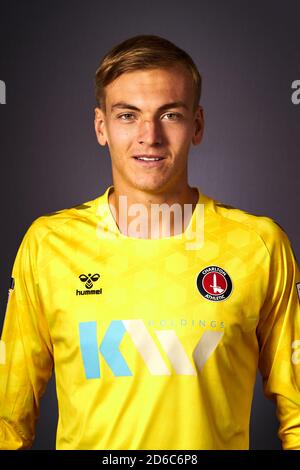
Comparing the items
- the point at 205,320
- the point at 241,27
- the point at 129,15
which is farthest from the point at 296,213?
the point at 205,320

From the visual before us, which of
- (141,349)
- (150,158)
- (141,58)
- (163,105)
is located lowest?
(141,349)

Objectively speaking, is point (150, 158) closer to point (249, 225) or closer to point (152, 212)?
point (152, 212)

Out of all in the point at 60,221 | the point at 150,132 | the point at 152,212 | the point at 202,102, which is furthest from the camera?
the point at 202,102

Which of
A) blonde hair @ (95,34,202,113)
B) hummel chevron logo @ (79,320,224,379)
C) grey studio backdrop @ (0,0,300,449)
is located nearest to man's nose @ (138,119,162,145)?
blonde hair @ (95,34,202,113)

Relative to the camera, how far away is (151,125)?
81.0 inches

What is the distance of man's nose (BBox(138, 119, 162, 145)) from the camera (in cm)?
205

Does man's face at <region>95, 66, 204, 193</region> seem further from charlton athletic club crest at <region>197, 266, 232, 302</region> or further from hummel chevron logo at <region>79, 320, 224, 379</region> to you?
hummel chevron logo at <region>79, 320, 224, 379</region>

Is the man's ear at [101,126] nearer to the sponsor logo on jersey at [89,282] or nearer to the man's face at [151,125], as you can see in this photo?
the man's face at [151,125]

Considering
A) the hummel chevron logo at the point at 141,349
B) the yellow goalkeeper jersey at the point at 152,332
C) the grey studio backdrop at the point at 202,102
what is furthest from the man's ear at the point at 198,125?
the grey studio backdrop at the point at 202,102

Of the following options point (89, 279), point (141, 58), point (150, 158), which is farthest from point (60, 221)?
point (141, 58)

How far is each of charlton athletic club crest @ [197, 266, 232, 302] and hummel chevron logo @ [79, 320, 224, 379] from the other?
9 centimetres

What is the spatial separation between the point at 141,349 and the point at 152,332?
0.15ft

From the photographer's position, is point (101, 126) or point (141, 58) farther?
point (101, 126)
